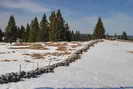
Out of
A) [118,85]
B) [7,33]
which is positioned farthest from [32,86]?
[7,33]

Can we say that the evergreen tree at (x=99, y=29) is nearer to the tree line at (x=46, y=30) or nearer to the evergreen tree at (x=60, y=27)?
the tree line at (x=46, y=30)

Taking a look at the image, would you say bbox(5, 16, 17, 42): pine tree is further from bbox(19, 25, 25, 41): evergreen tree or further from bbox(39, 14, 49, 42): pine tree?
bbox(39, 14, 49, 42): pine tree

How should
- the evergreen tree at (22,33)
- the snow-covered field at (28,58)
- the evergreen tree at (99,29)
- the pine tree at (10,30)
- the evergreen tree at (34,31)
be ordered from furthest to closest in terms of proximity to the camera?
the evergreen tree at (22,33) → the evergreen tree at (99,29) → the evergreen tree at (34,31) → the pine tree at (10,30) → the snow-covered field at (28,58)

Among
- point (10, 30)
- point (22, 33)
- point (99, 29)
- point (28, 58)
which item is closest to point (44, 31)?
point (10, 30)

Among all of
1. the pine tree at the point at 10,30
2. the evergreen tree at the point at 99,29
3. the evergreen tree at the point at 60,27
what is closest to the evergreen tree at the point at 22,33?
the pine tree at the point at 10,30

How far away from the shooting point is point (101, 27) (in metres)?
87.9

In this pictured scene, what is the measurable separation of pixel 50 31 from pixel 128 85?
63.7 meters

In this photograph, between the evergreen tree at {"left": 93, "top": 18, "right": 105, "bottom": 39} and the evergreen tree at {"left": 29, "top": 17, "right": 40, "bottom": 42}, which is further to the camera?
the evergreen tree at {"left": 93, "top": 18, "right": 105, "bottom": 39}

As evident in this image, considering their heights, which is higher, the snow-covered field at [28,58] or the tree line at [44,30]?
the tree line at [44,30]

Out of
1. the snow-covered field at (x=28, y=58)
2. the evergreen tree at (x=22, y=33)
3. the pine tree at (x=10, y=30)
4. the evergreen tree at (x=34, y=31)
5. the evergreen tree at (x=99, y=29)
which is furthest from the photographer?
the evergreen tree at (x=22, y=33)

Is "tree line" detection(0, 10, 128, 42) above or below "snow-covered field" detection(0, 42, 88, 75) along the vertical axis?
above

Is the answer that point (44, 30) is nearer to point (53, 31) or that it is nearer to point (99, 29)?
point (53, 31)

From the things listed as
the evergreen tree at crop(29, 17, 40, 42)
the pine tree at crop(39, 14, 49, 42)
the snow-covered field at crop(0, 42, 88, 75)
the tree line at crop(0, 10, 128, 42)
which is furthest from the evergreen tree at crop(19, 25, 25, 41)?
the snow-covered field at crop(0, 42, 88, 75)

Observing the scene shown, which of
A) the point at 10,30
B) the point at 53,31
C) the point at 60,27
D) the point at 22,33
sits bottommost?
the point at 22,33
